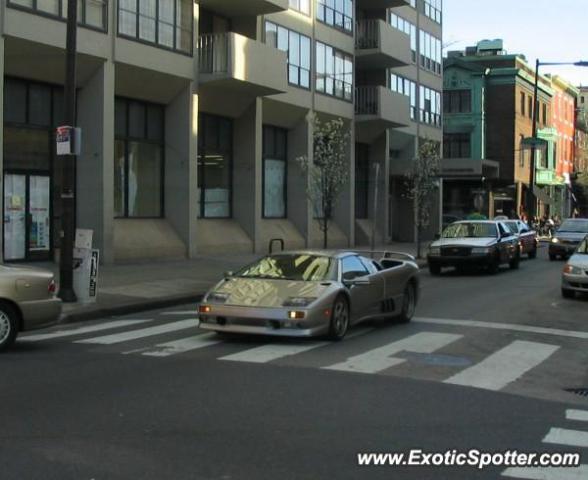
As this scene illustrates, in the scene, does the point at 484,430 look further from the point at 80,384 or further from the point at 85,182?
the point at 85,182

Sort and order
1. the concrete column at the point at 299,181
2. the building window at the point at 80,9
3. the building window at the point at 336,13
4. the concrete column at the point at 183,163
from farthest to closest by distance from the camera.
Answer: the building window at the point at 336,13
the concrete column at the point at 299,181
the concrete column at the point at 183,163
the building window at the point at 80,9

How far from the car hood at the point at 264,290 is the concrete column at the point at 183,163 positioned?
14.6 m

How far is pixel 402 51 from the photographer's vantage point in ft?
120

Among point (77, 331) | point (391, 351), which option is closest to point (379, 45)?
point (77, 331)

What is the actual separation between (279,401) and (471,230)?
704 inches

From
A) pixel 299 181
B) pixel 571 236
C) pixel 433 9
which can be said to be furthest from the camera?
pixel 433 9

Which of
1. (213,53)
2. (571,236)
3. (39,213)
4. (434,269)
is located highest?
(213,53)

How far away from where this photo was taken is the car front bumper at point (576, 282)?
51.1ft

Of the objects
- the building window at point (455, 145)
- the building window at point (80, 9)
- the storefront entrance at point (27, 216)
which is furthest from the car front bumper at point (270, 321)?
the building window at point (455, 145)

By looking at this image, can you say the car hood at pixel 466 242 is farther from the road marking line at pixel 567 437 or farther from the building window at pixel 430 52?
the building window at pixel 430 52

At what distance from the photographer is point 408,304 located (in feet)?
41.4

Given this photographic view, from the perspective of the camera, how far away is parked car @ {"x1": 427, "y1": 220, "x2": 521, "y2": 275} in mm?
22172

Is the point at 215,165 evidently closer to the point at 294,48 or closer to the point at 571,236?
the point at 294,48

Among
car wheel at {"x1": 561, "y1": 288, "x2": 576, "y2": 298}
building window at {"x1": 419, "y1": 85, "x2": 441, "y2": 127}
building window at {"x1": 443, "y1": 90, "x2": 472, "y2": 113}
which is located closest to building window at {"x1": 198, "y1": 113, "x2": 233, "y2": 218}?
car wheel at {"x1": 561, "y1": 288, "x2": 576, "y2": 298}
